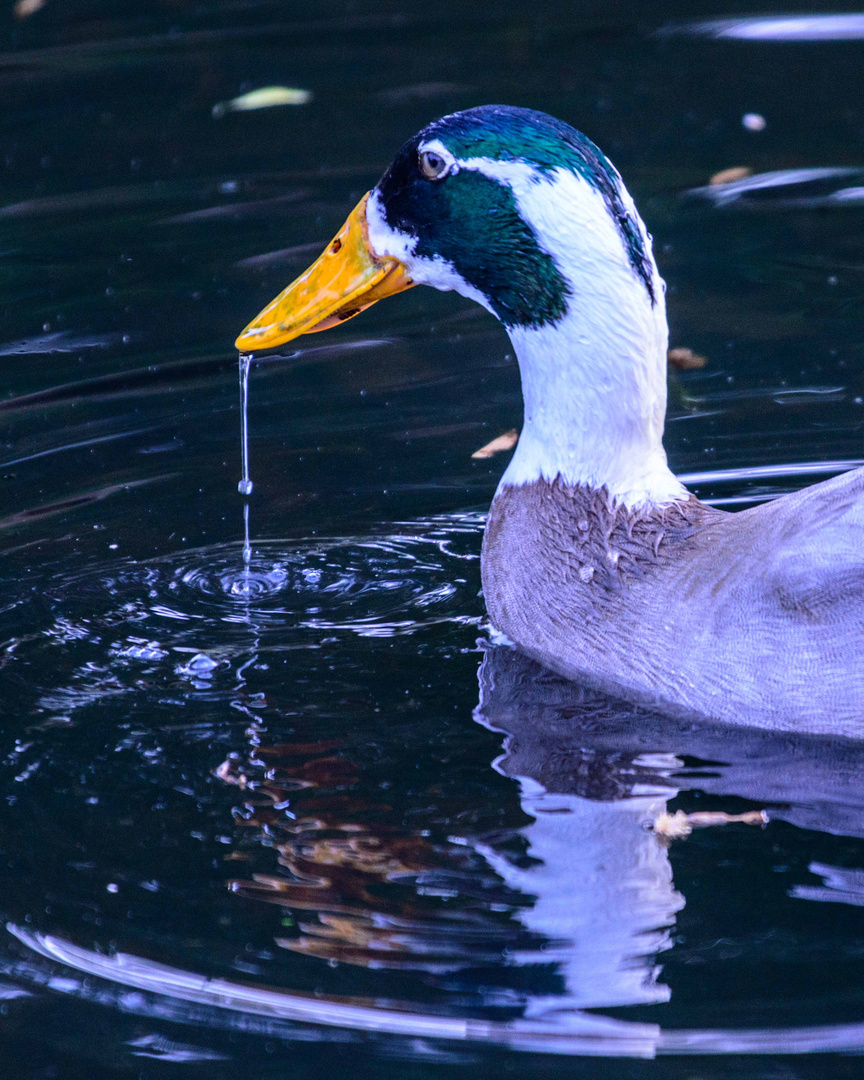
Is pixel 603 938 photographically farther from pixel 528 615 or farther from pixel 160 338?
pixel 160 338

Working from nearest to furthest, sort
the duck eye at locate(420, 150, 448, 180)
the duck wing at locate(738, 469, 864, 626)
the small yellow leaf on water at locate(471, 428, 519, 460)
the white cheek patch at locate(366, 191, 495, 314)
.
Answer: the duck wing at locate(738, 469, 864, 626), the duck eye at locate(420, 150, 448, 180), the white cheek patch at locate(366, 191, 495, 314), the small yellow leaf on water at locate(471, 428, 519, 460)

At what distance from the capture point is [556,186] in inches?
186

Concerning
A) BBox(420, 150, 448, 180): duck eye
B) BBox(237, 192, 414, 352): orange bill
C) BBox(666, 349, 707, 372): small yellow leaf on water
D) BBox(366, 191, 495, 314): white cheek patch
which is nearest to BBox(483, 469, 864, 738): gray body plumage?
BBox(366, 191, 495, 314): white cheek patch

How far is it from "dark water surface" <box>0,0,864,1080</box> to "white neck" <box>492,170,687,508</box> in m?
0.64

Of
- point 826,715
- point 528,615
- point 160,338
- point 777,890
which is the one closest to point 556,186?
point 528,615

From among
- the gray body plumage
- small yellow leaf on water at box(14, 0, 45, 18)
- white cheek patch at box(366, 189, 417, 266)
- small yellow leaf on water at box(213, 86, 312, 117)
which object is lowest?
the gray body plumage

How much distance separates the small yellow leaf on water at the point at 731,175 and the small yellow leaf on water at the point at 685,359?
198 centimetres

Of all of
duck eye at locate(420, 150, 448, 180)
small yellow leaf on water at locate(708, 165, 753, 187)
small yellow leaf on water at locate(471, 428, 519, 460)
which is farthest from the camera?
small yellow leaf on water at locate(708, 165, 753, 187)

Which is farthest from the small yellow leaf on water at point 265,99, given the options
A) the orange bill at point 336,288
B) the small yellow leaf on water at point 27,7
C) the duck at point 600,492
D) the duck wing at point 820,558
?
the duck wing at point 820,558

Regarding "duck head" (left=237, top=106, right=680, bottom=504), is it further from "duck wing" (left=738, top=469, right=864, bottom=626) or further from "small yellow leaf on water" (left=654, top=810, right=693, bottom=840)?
"small yellow leaf on water" (left=654, top=810, right=693, bottom=840)

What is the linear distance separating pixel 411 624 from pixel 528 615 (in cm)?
50

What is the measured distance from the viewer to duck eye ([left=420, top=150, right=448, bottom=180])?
16.1 ft

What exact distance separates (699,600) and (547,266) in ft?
3.32

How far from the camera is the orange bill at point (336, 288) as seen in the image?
5.27m
